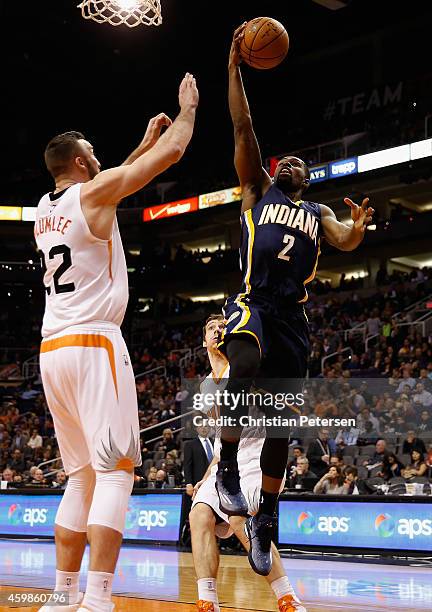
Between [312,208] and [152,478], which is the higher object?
[312,208]

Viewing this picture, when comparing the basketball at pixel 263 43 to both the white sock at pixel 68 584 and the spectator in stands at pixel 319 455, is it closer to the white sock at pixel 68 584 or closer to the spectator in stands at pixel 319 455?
the white sock at pixel 68 584

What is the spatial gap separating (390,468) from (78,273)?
9388 millimetres

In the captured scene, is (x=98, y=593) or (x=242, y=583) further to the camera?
(x=242, y=583)

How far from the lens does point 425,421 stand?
14.6 metres

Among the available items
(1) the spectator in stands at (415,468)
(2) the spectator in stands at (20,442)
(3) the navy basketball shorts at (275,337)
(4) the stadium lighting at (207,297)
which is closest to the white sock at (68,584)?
(3) the navy basketball shorts at (275,337)

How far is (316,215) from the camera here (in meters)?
5.87

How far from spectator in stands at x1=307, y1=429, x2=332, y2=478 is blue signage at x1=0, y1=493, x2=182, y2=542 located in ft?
8.17

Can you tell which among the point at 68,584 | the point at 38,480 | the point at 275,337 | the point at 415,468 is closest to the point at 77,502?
the point at 68,584

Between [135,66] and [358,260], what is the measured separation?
1090 centimetres

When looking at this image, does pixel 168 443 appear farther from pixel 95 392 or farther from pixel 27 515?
pixel 95 392

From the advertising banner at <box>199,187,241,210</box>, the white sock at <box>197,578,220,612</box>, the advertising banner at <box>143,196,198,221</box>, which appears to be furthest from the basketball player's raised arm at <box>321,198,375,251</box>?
the advertising banner at <box>143,196,198,221</box>

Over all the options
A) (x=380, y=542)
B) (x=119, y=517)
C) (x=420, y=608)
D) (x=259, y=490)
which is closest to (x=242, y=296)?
(x=259, y=490)

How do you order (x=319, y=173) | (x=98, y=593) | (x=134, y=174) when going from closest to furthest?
(x=98, y=593), (x=134, y=174), (x=319, y=173)

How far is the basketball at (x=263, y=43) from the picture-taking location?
218 inches
